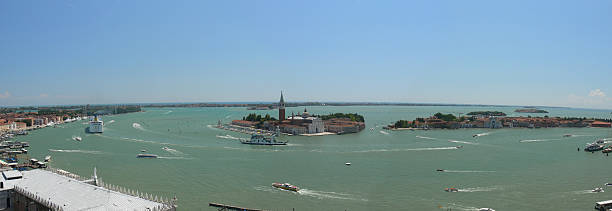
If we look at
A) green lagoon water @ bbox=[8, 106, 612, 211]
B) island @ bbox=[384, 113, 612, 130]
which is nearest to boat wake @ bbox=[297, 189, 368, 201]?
green lagoon water @ bbox=[8, 106, 612, 211]

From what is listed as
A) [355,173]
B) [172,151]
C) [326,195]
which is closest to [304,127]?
[172,151]

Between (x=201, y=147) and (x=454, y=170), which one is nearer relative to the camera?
(x=454, y=170)

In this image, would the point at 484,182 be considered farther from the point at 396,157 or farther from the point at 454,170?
the point at 396,157

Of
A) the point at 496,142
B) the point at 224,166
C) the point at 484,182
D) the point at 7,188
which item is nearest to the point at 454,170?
the point at 484,182

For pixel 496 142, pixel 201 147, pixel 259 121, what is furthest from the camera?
pixel 259 121

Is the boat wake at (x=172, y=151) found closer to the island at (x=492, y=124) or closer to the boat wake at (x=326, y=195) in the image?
the boat wake at (x=326, y=195)

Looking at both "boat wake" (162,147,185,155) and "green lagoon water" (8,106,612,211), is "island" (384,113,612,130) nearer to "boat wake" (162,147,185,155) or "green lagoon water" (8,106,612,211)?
"green lagoon water" (8,106,612,211)

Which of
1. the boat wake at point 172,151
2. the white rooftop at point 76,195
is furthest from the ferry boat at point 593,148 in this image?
the white rooftop at point 76,195

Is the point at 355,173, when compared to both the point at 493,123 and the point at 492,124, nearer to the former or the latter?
the point at 492,124
